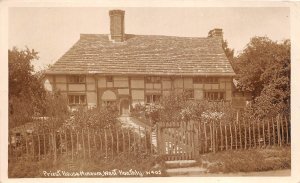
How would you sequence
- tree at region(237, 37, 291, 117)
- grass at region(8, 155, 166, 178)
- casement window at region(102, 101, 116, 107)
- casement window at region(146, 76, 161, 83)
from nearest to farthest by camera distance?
grass at region(8, 155, 166, 178), tree at region(237, 37, 291, 117), casement window at region(102, 101, 116, 107), casement window at region(146, 76, 161, 83)

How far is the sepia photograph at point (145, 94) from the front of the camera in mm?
4156

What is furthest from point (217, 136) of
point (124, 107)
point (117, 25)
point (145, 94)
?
point (117, 25)

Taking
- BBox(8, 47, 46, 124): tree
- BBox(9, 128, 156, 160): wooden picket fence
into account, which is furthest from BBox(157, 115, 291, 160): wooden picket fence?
BBox(8, 47, 46, 124): tree

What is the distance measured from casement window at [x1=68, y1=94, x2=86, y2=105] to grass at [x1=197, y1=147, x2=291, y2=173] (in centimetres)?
146

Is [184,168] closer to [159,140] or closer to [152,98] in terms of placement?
[159,140]

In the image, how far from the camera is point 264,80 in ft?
14.6

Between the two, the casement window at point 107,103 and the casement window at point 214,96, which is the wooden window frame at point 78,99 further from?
the casement window at point 214,96

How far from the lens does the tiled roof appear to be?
4.41 meters

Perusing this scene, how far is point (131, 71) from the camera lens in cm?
454

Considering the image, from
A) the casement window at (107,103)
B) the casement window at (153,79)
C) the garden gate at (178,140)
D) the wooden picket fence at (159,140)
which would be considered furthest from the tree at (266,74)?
the casement window at (107,103)

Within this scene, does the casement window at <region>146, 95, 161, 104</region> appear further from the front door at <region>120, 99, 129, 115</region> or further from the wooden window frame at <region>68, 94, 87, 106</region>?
the wooden window frame at <region>68, 94, 87, 106</region>

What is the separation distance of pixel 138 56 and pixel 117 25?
1.53 feet
